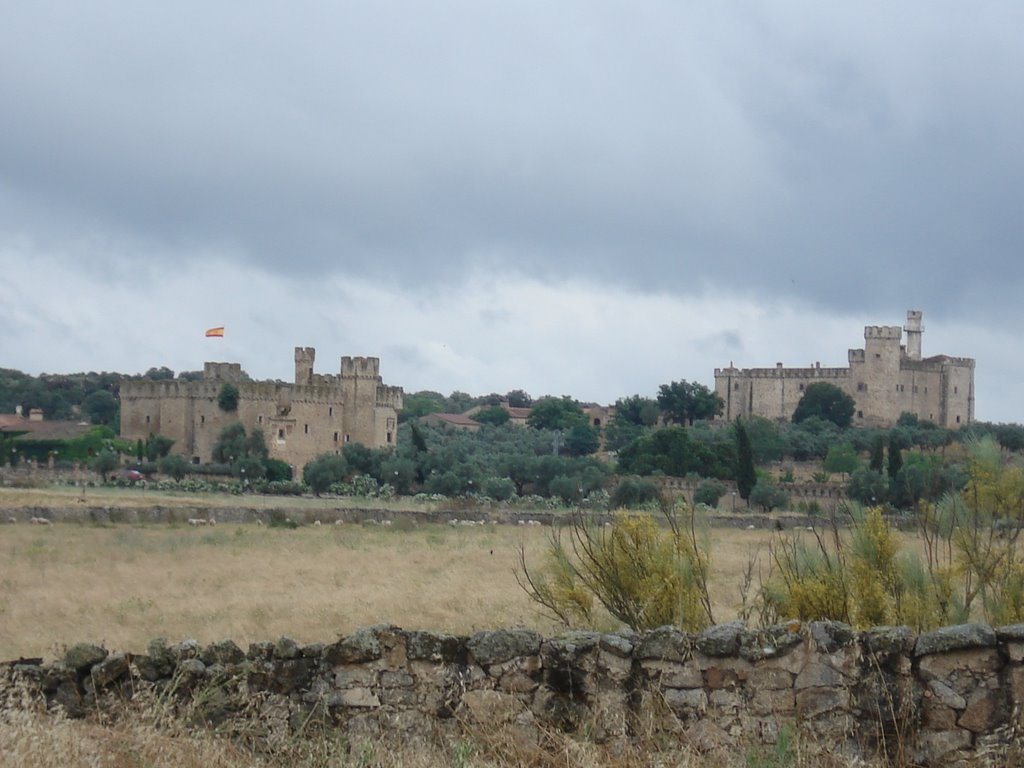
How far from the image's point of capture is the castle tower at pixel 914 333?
10888cm

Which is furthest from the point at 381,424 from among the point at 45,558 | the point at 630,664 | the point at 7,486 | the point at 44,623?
the point at 630,664

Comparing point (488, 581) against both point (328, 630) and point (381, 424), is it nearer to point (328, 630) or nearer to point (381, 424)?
point (328, 630)

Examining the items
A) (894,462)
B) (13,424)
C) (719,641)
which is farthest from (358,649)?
(13,424)

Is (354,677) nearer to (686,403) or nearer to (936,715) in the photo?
(936,715)

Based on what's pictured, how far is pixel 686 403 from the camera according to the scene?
10056cm

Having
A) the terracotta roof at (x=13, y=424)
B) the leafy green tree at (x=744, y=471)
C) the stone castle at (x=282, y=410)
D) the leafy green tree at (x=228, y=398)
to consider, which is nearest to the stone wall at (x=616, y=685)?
the leafy green tree at (x=744, y=471)

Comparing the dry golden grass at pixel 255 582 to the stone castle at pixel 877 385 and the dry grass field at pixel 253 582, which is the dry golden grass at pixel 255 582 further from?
the stone castle at pixel 877 385

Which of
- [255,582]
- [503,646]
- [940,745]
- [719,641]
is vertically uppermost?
[719,641]

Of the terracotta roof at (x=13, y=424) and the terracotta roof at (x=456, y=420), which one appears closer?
the terracotta roof at (x=13, y=424)

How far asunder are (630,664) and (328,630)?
25.5 feet

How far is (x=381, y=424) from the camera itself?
72.1 meters

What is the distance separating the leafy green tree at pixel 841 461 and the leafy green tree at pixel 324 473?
26.4 metres

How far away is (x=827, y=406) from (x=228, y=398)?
151 feet

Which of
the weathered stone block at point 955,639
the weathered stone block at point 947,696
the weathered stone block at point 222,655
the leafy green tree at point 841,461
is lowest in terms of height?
the weathered stone block at point 222,655
